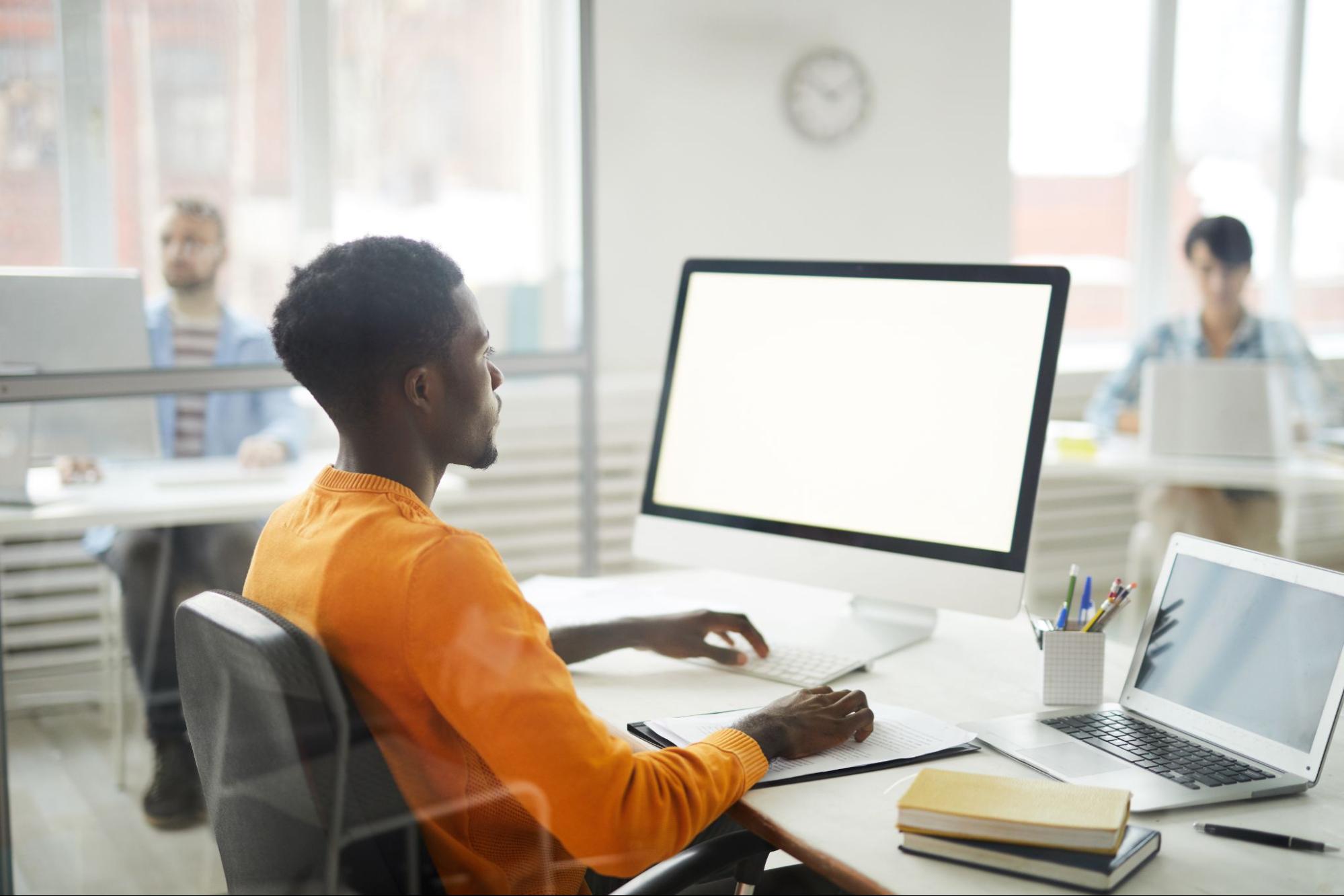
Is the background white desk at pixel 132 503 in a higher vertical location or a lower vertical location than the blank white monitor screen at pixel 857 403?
lower

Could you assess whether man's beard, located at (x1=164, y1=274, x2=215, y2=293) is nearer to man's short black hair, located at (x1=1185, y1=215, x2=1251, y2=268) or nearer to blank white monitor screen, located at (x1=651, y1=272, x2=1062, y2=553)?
blank white monitor screen, located at (x1=651, y1=272, x2=1062, y2=553)

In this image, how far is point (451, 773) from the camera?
1104mm

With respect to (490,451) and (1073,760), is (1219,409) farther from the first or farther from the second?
(490,451)

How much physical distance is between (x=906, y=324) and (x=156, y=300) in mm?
1471

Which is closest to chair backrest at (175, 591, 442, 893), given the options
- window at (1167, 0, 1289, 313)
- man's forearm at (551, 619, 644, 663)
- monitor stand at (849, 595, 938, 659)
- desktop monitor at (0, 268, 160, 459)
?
man's forearm at (551, 619, 644, 663)

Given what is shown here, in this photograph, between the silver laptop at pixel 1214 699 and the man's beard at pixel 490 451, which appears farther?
the man's beard at pixel 490 451

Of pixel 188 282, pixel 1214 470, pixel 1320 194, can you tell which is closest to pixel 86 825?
pixel 188 282

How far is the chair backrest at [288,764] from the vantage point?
99 centimetres

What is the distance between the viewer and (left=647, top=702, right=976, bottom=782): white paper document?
47.2 inches

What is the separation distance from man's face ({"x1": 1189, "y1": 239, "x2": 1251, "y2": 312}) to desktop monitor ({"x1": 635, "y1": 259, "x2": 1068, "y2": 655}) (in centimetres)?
247

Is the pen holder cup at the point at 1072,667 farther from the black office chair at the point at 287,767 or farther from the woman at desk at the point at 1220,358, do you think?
the woman at desk at the point at 1220,358

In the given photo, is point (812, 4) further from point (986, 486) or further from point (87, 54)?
point (986, 486)

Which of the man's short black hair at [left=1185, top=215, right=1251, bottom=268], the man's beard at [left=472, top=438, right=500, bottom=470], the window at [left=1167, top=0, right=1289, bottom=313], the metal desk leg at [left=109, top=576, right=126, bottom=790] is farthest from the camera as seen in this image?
the window at [left=1167, top=0, right=1289, bottom=313]

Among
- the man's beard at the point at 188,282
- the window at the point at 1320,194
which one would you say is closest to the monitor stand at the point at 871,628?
the man's beard at the point at 188,282
